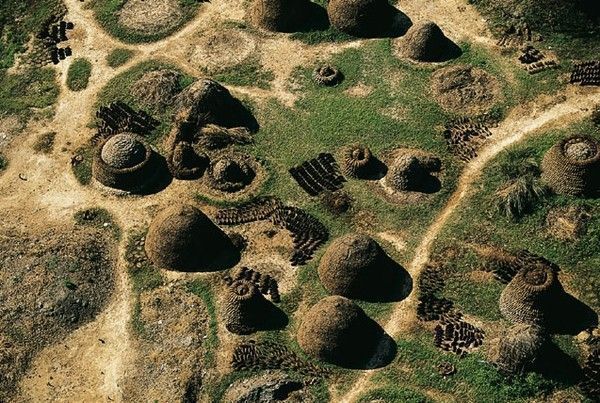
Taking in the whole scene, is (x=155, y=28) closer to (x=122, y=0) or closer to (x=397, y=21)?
(x=122, y=0)

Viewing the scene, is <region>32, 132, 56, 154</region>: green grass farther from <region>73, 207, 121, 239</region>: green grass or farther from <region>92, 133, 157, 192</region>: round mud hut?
<region>73, 207, 121, 239</region>: green grass

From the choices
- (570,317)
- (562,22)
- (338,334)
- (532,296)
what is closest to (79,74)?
(338,334)

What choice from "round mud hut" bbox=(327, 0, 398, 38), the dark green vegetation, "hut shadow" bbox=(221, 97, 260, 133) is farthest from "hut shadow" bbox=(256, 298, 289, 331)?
the dark green vegetation

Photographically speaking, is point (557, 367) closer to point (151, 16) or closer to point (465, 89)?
point (465, 89)

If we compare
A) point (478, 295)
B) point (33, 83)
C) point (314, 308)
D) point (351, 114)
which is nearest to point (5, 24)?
point (33, 83)

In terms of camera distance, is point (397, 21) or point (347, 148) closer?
point (347, 148)

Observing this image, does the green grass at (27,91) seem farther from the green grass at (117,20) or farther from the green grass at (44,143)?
the green grass at (117,20)
